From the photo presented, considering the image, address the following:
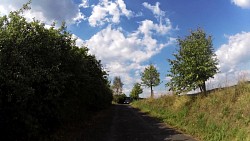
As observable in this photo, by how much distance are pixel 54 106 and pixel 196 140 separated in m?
7.01

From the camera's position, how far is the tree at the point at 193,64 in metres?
21.8

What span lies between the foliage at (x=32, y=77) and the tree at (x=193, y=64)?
865cm

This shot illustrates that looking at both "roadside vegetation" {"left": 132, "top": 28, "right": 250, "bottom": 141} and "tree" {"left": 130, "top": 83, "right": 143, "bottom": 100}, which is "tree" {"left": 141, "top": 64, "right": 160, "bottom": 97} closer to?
"tree" {"left": 130, "top": 83, "right": 143, "bottom": 100}

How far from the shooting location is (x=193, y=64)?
864 inches

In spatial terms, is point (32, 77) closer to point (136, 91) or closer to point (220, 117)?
point (220, 117)

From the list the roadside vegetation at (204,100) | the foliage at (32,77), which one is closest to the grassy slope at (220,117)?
the roadside vegetation at (204,100)

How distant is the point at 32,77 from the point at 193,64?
1287 centimetres

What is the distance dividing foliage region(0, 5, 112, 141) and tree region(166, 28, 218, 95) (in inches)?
341

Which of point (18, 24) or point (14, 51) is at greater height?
point (18, 24)

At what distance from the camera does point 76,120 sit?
22.1 meters

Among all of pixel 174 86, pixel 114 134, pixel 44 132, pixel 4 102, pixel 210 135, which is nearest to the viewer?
pixel 4 102

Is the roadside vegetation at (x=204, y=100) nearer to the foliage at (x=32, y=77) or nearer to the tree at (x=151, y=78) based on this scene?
the foliage at (x=32, y=77)

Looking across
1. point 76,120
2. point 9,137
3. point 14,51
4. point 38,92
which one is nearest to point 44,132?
point 38,92

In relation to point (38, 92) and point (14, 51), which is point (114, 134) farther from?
point (14, 51)
